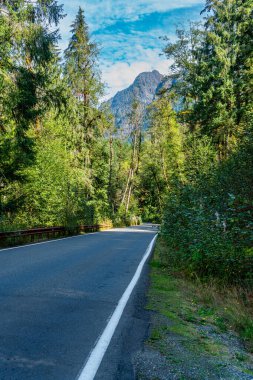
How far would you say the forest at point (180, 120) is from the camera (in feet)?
30.7

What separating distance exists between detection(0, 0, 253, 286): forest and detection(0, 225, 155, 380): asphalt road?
2.44 meters

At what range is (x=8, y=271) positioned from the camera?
8688 millimetres

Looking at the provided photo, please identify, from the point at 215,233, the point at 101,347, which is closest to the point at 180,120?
the point at 215,233

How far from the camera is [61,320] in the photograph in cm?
500

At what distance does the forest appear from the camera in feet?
30.7

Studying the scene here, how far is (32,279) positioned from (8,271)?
116 centimetres

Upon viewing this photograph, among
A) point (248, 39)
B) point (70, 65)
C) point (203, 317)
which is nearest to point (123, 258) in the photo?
point (203, 317)

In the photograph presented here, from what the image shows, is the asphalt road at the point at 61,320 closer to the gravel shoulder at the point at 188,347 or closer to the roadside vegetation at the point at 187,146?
the gravel shoulder at the point at 188,347

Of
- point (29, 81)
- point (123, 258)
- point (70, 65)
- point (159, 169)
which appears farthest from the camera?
point (159, 169)

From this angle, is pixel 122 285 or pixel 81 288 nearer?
pixel 81 288

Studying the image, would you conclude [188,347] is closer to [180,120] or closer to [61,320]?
[61,320]

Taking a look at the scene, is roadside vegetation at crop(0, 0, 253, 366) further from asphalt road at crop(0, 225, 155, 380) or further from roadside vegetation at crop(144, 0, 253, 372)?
asphalt road at crop(0, 225, 155, 380)

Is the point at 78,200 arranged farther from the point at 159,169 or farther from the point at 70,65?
the point at 159,169

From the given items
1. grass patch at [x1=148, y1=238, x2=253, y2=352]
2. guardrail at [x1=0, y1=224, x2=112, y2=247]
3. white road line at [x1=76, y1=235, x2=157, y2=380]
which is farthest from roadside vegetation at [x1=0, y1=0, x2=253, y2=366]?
white road line at [x1=76, y1=235, x2=157, y2=380]
